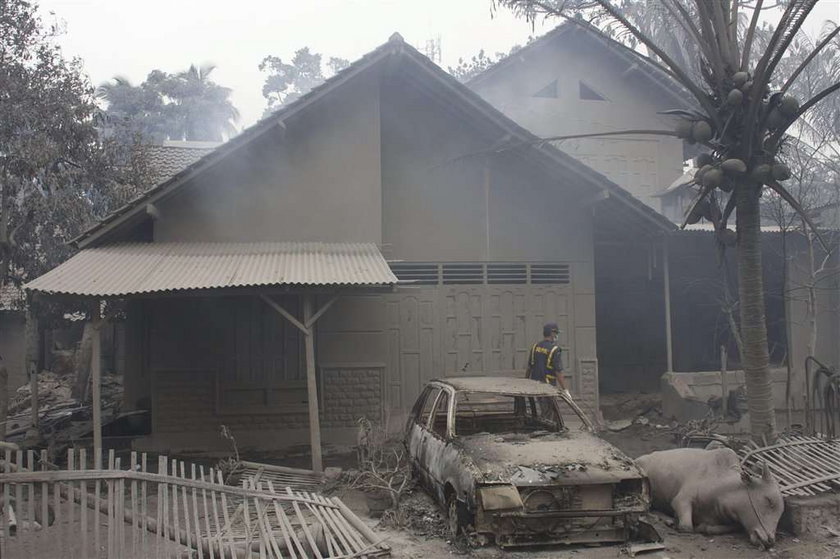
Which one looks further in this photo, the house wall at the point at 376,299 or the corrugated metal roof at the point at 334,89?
the house wall at the point at 376,299

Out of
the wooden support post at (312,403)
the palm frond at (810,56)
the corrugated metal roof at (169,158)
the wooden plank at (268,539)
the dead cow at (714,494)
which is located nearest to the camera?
the wooden plank at (268,539)

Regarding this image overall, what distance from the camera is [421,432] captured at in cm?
730

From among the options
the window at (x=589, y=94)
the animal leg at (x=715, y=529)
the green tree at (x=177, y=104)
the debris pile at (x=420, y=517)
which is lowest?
the animal leg at (x=715, y=529)

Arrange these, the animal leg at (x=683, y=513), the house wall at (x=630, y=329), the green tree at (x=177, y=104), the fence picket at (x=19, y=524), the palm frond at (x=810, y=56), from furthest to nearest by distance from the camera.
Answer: the green tree at (x=177, y=104)
the house wall at (x=630, y=329)
the palm frond at (x=810, y=56)
the animal leg at (x=683, y=513)
the fence picket at (x=19, y=524)

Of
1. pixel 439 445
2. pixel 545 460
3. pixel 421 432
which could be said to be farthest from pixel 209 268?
pixel 545 460

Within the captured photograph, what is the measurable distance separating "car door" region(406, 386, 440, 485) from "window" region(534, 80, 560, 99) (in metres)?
11.2

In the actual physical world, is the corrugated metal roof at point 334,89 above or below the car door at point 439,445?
above

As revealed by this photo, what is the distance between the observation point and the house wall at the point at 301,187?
10398 mm

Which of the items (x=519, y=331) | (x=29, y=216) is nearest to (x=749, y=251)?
(x=519, y=331)

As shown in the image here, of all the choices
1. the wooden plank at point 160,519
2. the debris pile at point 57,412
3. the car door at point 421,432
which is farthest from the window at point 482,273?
the wooden plank at point 160,519

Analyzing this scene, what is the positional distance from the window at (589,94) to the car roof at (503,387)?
453 inches

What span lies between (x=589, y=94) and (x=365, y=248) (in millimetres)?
9344

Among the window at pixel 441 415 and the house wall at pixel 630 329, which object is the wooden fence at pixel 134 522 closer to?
the window at pixel 441 415

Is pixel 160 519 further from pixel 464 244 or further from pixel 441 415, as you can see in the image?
pixel 464 244
